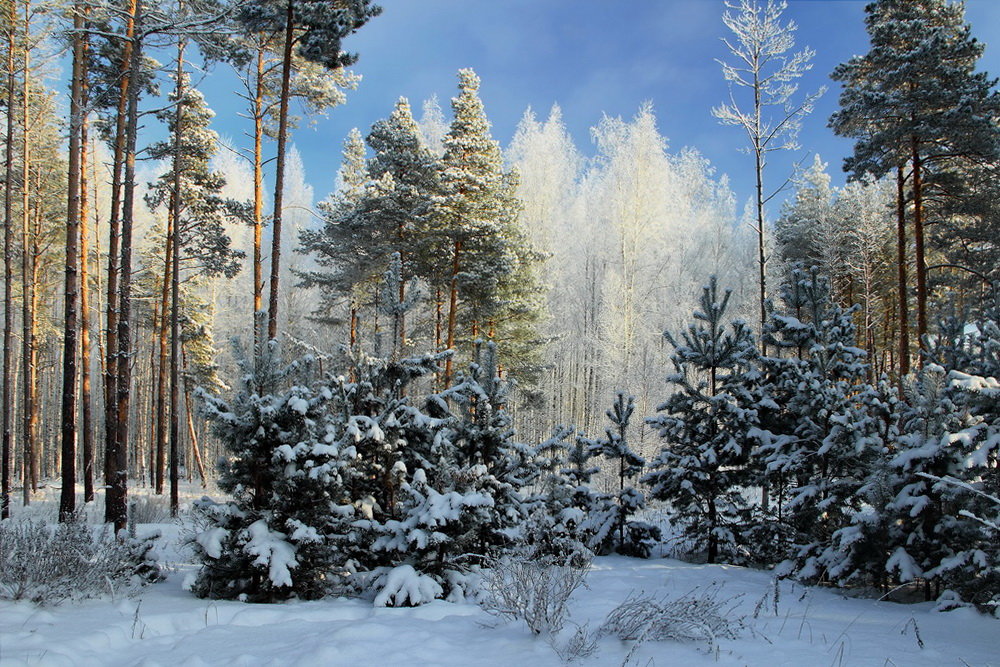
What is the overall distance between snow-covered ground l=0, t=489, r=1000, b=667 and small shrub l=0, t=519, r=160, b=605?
18cm

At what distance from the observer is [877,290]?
2552 cm

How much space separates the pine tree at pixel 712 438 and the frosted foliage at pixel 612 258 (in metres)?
11.2

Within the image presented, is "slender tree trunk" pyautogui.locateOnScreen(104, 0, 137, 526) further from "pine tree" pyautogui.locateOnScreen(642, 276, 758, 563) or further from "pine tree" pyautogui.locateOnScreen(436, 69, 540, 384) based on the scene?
"pine tree" pyautogui.locateOnScreen(436, 69, 540, 384)

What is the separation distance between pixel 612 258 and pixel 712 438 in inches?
721

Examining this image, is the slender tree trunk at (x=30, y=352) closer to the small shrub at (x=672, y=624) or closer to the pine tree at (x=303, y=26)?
the pine tree at (x=303, y=26)

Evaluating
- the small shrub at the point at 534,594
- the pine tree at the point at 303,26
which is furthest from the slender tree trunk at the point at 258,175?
the small shrub at the point at 534,594

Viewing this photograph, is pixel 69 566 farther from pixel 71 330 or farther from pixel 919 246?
pixel 919 246

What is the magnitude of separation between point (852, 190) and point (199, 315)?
106ft

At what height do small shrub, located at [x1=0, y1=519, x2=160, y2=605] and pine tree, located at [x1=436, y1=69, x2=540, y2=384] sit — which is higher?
pine tree, located at [x1=436, y1=69, x2=540, y2=384]

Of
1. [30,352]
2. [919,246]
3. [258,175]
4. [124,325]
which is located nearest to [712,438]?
[919,246]

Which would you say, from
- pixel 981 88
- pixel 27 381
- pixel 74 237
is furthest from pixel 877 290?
pixel 27 381

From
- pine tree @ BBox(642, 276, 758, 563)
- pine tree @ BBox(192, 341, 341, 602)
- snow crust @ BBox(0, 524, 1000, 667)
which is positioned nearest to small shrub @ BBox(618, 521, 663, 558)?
pine tree @ BBox(642, 276, 758, 563)

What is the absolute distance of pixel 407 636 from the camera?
4445 mm

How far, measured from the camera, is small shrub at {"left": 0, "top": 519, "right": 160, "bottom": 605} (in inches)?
197
